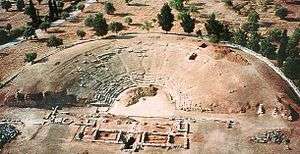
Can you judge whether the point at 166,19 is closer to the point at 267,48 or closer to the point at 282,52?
the point at 267,48

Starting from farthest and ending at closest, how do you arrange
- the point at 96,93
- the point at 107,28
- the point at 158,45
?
the point at 107,28
the point at 158,45
the point at 96,93

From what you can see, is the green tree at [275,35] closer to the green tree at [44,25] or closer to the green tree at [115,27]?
the green tree at [115,27]

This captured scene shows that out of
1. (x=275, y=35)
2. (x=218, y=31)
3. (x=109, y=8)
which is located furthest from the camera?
(x=109, y=8)

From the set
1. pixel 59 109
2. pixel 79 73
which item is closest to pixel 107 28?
pixel 79 73

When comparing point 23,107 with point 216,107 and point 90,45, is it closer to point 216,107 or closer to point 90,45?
point 90,45

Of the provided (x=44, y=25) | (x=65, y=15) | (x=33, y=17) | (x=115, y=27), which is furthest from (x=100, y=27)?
(x=33, y=17)

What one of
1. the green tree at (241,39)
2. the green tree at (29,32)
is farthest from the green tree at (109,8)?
the green tree at (241,39)
